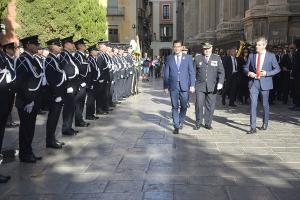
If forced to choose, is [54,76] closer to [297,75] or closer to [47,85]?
[47,85]

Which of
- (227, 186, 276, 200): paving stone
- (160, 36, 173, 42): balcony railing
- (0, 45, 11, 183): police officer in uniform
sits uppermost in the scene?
(160, 36, 173, 42): balcony railing

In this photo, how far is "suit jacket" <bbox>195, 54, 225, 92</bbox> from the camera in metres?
11.7

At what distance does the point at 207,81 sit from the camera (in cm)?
1171

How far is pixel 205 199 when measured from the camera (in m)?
6.22

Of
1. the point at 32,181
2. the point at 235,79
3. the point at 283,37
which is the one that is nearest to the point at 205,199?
the point at 32,181

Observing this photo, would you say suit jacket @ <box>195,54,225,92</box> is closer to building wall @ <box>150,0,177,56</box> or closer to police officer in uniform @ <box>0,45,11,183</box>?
police officer in uniform @ <box>0,45,11,183</box>

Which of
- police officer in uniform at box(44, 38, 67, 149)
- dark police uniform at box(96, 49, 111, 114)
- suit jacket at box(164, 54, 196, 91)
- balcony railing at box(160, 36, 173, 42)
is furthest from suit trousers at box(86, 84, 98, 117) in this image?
balcony railing at box(160, 36, 173, 42)

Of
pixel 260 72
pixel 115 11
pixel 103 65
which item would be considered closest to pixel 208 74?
pixel 260 72

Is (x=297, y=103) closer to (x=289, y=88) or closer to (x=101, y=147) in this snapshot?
(x=289, y=88)

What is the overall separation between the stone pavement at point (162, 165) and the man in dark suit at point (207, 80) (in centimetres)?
45

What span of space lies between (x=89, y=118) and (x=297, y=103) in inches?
250

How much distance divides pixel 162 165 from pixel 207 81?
410cm

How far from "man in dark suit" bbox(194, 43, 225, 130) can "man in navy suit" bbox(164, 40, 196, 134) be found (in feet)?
1.71

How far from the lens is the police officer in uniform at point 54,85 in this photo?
9.28m
